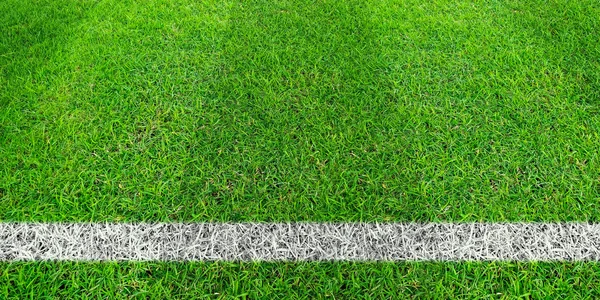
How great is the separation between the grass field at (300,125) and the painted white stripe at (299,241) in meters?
0.05

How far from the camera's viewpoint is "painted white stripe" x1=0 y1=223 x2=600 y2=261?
1.71 meters

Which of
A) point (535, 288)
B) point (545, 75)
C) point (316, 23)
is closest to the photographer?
point (535, 288)

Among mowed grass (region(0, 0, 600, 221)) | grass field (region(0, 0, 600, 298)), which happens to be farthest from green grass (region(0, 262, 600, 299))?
mowed grass (region(0, 0, 600, 221))

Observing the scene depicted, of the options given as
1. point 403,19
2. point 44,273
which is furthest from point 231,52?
point 44,273

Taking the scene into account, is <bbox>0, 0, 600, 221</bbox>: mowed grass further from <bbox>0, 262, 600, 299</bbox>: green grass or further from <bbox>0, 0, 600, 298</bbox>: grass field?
<bbox>0, 262, 600, 299</bbox>: green grass

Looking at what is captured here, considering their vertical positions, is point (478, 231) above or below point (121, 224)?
above

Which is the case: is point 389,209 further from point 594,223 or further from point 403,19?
point 403,19

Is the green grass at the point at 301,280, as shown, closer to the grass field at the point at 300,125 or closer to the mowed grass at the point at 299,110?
the grass field at the point at 300,125

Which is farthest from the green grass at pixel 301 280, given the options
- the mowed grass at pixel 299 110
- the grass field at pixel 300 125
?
the mowed grass at pixel 299 110

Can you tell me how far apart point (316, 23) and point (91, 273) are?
2.14 metres

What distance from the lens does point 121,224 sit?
181 cm

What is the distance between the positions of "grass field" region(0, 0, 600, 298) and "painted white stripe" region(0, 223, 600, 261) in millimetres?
49

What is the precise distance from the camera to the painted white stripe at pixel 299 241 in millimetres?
1712

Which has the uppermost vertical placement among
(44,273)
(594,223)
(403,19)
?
(403,19)
